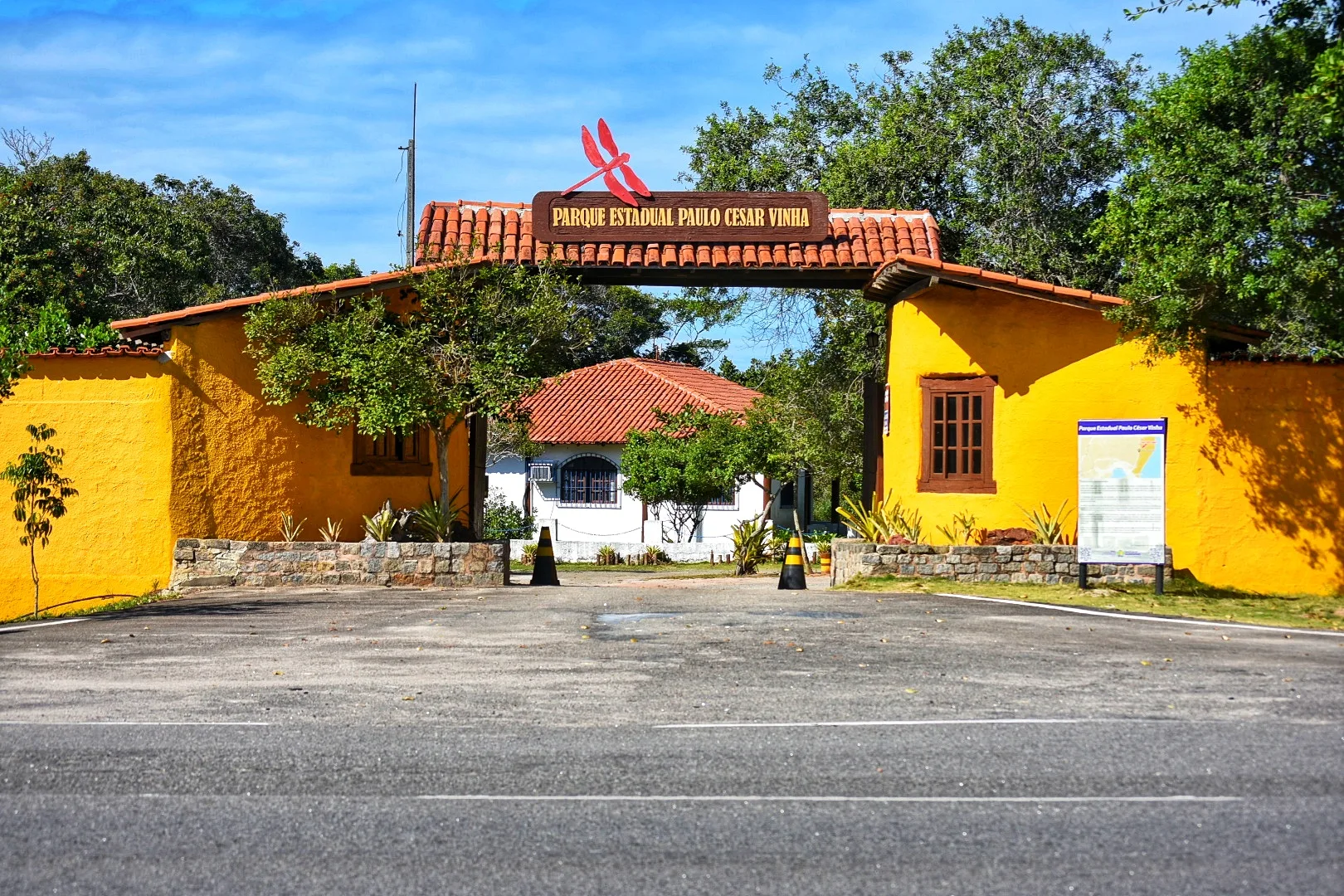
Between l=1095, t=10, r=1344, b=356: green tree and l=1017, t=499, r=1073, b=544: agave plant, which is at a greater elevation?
l=1095, t=10, r=1344, b=356: green tree

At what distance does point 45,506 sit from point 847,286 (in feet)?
39.8

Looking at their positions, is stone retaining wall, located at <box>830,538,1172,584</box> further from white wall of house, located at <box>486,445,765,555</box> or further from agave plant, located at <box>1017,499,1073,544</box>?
white wall of house, located at <box>486,445,765,555</box>

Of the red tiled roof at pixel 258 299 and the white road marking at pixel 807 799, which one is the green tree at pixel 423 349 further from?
the white road marking at pixel 807 799

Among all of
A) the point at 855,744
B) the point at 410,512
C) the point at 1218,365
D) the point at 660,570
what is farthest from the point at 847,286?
the point at 855,744

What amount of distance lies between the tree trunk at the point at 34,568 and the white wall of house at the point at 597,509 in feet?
69.2

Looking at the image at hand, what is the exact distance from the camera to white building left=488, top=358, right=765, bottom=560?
3825 cm

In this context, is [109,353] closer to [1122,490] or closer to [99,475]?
[99,475]

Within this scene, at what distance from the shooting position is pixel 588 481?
132 feet

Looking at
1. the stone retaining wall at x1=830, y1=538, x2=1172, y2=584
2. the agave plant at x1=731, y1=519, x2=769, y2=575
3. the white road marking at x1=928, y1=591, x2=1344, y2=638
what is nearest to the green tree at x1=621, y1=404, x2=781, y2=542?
the agave plant at x1=731, y1=519, x2=769, y2=575

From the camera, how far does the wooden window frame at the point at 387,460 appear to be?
782 inches

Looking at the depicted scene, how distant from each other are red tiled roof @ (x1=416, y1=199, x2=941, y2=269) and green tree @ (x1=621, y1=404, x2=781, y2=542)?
40.6 ft

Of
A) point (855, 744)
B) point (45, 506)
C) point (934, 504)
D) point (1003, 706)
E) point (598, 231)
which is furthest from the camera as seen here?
point (598, 231)

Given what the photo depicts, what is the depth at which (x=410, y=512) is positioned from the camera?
797 inches

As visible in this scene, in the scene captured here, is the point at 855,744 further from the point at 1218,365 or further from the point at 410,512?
the point at 410,512
